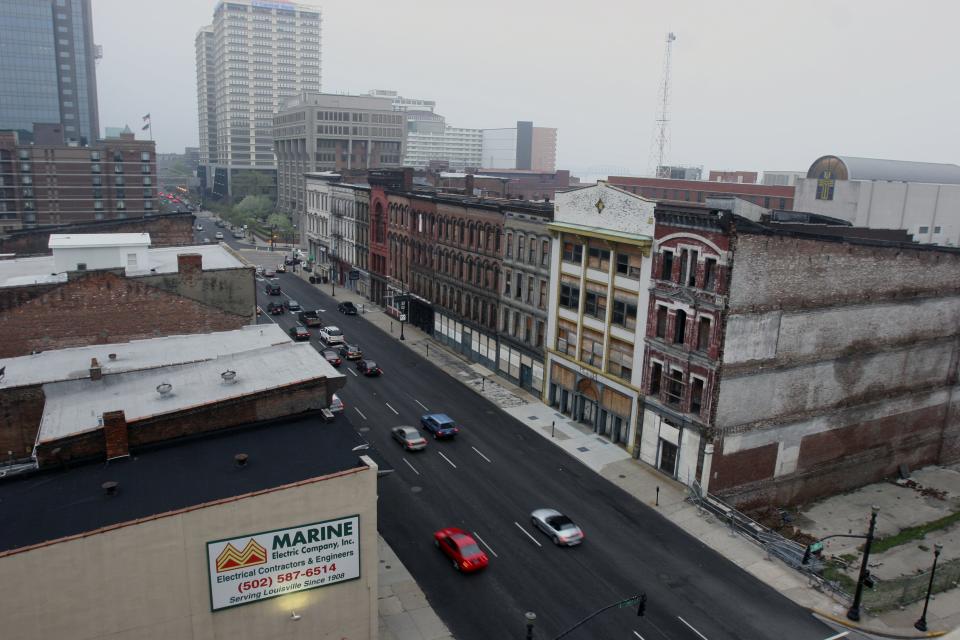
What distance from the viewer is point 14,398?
32.6 metres

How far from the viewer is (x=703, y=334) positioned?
136ft

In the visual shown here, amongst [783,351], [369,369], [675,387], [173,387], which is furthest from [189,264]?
[783,351]

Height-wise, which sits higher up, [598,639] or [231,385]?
[231,385]

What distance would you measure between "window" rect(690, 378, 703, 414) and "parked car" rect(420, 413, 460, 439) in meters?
16.6

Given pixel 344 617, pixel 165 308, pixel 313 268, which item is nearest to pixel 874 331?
pixel 344 617

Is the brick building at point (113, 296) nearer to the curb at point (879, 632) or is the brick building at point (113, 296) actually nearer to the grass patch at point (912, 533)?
the curb at point (879, 632)

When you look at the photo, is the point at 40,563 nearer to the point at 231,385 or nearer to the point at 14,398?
the point at 231,385

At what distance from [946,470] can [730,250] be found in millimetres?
29517

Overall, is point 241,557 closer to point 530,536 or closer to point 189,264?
point 530,536

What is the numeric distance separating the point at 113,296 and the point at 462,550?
26264mm

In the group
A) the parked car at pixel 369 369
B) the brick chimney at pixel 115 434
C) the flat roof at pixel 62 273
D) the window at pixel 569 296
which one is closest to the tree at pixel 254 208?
the parked car at pixel 369 369

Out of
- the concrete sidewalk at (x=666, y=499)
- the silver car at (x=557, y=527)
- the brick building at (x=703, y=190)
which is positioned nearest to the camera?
the concrete sidewalk at (x=666, y=499)

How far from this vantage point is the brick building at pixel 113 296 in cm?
3988

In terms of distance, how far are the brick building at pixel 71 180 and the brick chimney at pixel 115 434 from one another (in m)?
94.4
